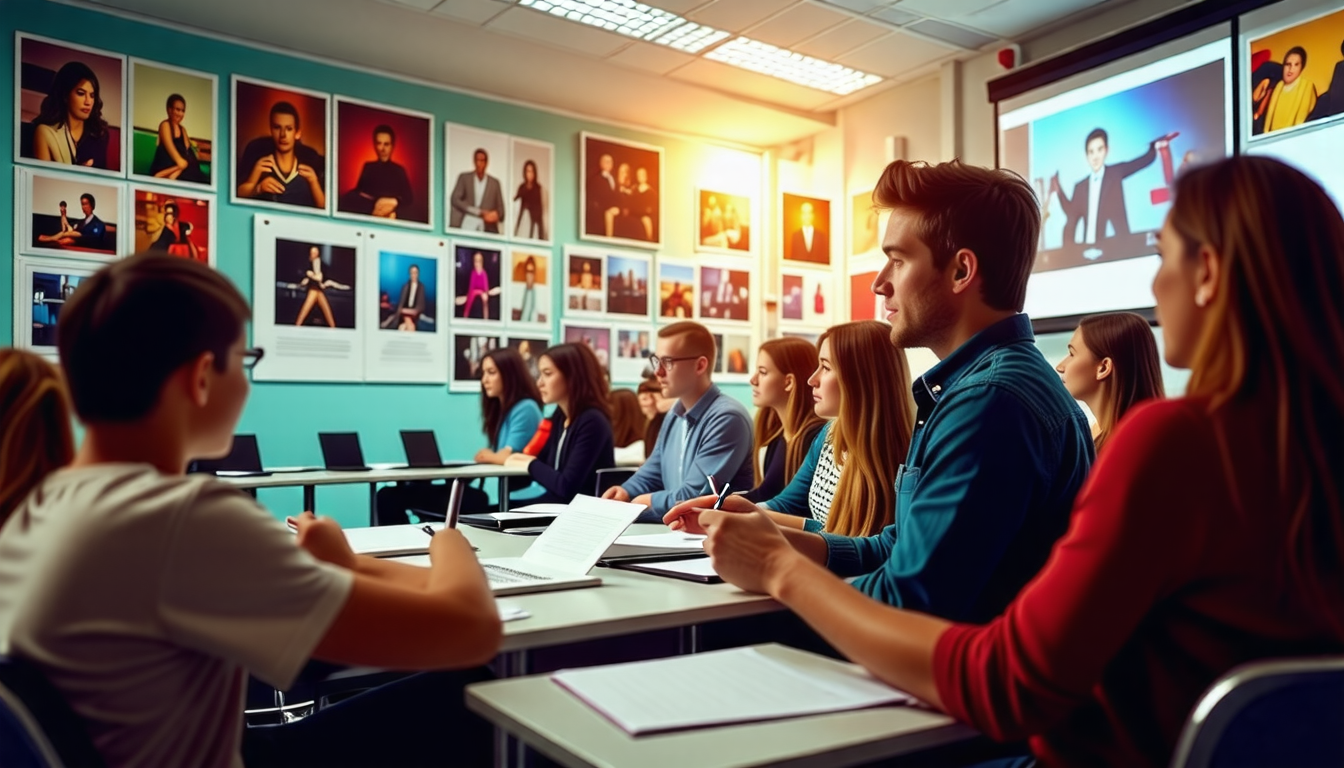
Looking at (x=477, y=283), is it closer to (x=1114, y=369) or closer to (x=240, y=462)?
(x=240, y=462)

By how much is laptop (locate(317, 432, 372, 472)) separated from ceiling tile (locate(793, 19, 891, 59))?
343cm

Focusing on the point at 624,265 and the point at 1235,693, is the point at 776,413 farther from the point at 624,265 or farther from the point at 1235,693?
the point at 624,265

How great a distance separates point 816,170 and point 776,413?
4023 millimetres

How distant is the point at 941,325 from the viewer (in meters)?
1.64

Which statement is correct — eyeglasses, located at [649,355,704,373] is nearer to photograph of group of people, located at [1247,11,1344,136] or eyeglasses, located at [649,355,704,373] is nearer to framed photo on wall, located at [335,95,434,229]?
framed photo on wall, located at [335,95,434,229]

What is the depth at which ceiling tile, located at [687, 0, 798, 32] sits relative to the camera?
506 cm

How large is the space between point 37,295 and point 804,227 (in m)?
4.83

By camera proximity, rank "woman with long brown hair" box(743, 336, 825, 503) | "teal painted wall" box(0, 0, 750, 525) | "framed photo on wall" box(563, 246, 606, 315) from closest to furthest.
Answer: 1. "woman with long brown hair" box(743, 336, 825, 503)
2. "teal painted wall" box(0, 0, 750, 525)
3. "framed photo on wall" box(563, 246, 606, 315)

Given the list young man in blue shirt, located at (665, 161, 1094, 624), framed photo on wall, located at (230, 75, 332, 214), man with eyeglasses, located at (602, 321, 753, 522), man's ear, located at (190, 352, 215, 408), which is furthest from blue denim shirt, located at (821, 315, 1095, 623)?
framed photo on wall, located at (230, 75, 332, 214)

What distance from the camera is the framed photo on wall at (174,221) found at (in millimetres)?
5047

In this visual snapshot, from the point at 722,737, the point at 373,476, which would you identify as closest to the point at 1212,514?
the point at 722,737

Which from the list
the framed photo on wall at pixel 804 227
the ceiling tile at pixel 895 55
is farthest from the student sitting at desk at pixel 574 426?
the framed photo on wall at pixel 804 227

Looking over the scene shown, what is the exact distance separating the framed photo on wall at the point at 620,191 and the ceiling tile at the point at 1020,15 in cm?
240

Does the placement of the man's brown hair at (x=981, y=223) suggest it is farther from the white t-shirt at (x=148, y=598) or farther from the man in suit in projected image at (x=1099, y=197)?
the man in suit in projected image at (x=1099, y=197)
